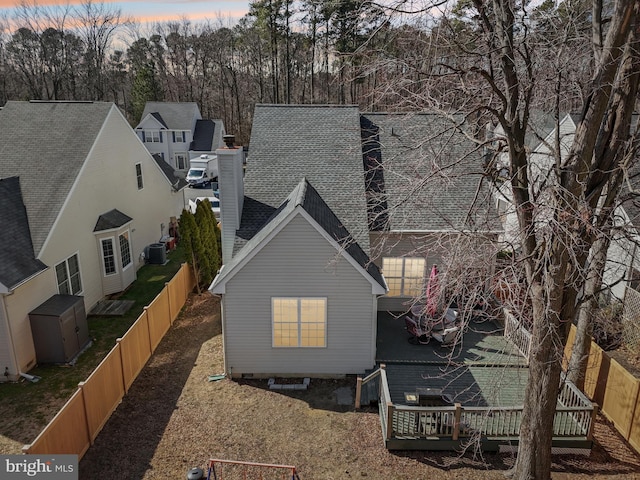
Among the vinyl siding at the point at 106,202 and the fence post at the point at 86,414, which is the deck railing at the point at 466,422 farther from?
the vinyl siding at the point at 106,202

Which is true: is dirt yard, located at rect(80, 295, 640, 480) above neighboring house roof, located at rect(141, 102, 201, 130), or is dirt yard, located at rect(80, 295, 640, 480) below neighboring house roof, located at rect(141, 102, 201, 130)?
below

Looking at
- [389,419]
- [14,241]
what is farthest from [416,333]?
[14,241]

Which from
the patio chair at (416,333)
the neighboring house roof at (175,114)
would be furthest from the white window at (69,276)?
the neighboring house roof at (175,114)

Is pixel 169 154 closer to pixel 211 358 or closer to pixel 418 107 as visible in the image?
pixel 211 358

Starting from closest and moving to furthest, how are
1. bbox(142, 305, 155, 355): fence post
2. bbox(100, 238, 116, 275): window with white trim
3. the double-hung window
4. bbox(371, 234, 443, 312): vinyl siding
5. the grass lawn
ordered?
the grass lawn → bbox(142, 305, 155, 355): fence post → bbox(371, 234, 443, 312): vinyl siding → bbox(100, 238, 116, 275): window with white trim → the double-hung window

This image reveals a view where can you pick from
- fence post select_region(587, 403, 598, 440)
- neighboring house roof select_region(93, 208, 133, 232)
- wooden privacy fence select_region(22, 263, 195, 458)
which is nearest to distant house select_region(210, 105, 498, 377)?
wooden privacy fence select_region(22, 263, 195, 458)

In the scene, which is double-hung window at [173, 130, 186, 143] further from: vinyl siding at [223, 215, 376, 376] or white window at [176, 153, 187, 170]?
vinyl siding at [223, 215, 376, 376]

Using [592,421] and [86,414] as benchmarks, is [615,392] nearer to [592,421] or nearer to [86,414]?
[592,421]

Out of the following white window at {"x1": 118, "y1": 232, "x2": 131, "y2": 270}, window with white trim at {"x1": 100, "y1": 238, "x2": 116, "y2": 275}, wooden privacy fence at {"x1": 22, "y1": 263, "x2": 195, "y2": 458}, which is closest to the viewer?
wooden privacy fence at {"x1": 22, "y1": 263, "x2": 195, "y2": 458}
